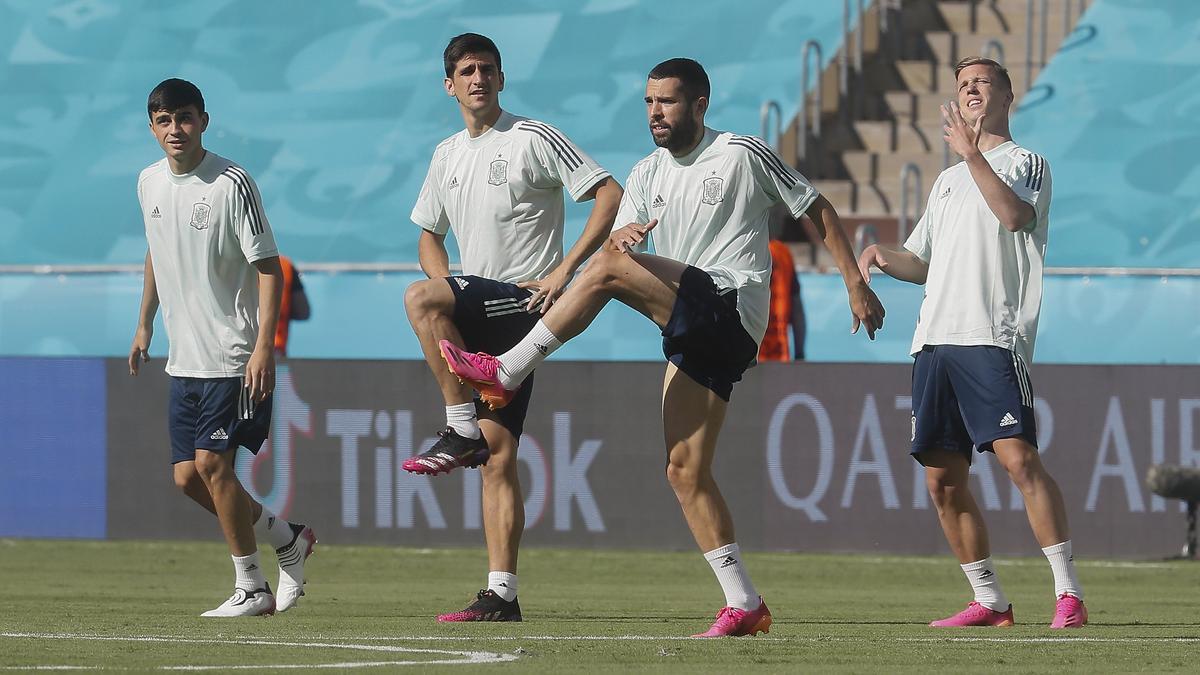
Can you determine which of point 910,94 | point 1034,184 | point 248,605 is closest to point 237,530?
point 248,605

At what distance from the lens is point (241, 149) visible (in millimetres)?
20578

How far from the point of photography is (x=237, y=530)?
842cm

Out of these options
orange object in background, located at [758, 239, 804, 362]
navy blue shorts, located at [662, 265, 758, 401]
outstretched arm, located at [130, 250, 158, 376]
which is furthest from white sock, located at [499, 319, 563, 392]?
orange object in background, located at [758, 239, 804, 362]

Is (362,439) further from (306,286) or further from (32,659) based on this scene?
(32,659)

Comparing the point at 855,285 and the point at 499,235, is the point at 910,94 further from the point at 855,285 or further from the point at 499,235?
the point at 855,285

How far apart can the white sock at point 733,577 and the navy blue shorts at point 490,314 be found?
98cm

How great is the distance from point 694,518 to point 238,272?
2.37m

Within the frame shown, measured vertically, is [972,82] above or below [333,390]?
above

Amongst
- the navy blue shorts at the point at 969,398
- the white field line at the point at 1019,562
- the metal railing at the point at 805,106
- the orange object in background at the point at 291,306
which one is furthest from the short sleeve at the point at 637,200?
the metal railing at the point at 805,106

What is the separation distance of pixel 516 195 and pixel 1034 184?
1999 mm

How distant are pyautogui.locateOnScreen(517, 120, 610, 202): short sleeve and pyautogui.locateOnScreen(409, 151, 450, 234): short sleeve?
1.47 ft

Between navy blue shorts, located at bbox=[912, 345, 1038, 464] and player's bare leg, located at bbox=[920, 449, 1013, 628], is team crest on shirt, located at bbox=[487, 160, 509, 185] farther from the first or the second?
player's bare leg, located at bbox=[920, 449, 1013, 628]

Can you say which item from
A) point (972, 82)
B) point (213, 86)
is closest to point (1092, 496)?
point (972, 82)

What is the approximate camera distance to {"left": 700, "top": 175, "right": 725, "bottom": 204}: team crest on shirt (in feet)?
24.0
